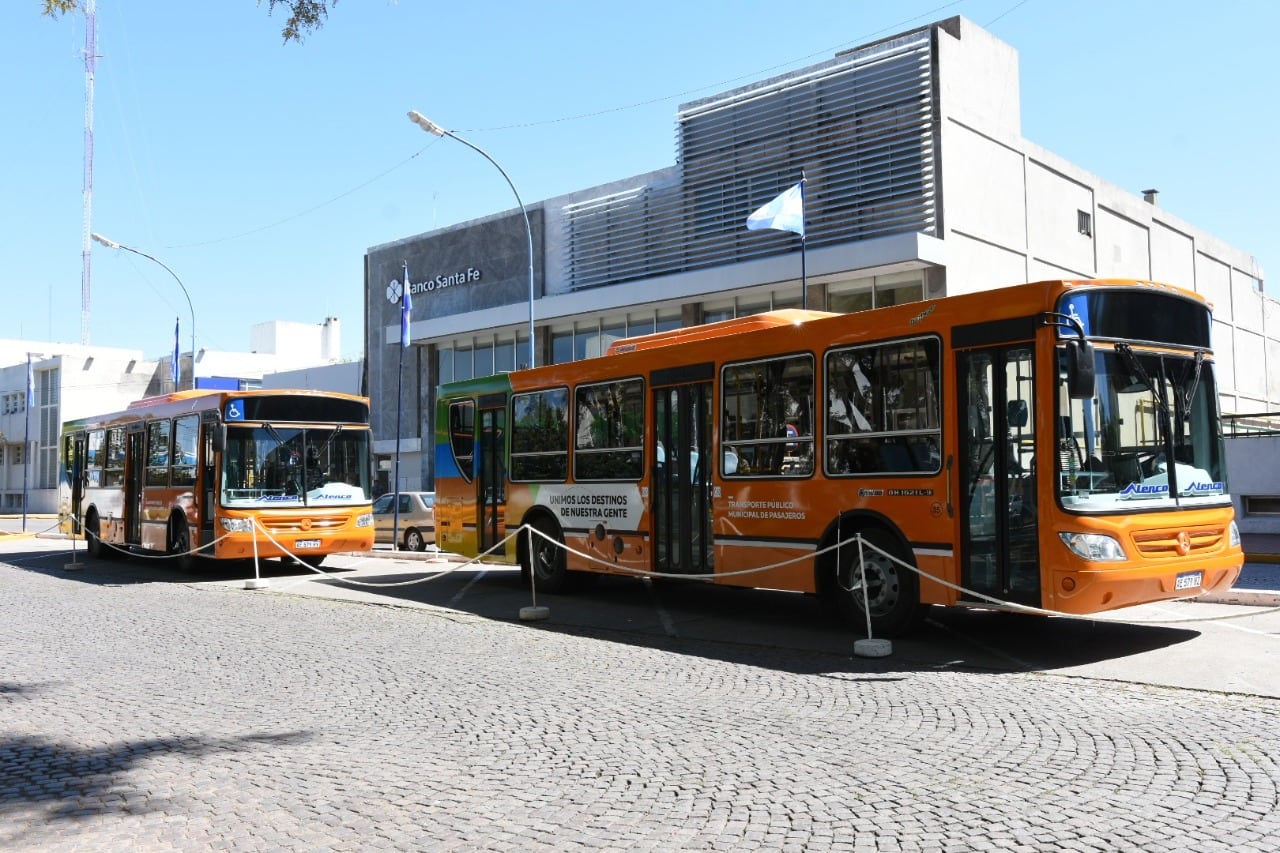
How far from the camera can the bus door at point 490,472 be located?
1499cm

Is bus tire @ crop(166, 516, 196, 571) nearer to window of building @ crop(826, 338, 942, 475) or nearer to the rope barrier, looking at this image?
the rope barrier

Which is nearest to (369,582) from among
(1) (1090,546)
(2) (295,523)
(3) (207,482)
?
(2) (295,523)

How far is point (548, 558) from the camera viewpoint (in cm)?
1423

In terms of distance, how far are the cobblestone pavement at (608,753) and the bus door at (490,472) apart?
5.30 meters

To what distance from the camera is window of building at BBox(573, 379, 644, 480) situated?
12.6 metres

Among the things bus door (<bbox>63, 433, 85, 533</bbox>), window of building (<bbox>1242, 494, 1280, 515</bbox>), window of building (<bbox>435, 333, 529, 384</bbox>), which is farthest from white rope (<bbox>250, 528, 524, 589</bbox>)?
window of building (<bbox>435, 333, 529, 384</bbox>)

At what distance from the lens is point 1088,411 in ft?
27.5

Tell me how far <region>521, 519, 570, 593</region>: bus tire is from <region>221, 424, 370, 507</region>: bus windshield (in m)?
4.37

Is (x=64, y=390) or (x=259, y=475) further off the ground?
(x=64, y=390)

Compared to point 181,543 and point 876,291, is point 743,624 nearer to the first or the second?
point 181,543

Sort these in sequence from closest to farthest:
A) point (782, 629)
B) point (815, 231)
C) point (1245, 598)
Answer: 1. point (782, 629)
2. point (1245, 598)
3. point (815, 231)

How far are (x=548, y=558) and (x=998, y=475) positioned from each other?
23.2 feet

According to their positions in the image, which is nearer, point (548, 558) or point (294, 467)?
point (548, 558)

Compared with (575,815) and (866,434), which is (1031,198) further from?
(575,815)
